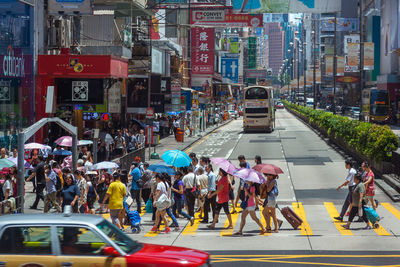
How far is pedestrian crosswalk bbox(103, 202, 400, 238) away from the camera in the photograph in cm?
1764

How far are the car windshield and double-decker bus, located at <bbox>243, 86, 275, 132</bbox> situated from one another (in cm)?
5135

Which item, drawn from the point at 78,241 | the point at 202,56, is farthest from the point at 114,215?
the point at 202,56

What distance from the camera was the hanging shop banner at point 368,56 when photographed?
69062mm

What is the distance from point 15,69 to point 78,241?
72.7 ft

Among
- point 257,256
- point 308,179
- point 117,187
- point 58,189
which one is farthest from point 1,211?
point 308,179

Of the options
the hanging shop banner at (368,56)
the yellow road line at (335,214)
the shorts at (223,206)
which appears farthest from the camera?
the hanging shop banner at (368,56)

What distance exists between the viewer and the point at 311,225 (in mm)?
18969

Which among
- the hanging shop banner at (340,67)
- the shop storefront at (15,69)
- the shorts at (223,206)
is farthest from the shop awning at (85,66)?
the hanging shop banner at (340,67)

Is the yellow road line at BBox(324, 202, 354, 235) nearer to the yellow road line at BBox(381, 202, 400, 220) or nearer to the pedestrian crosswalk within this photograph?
the pedestrian crosswalk

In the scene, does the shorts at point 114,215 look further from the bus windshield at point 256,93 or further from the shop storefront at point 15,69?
the bus windshield at point 256,93

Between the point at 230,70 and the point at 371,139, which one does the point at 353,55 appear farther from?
the point at 230,70

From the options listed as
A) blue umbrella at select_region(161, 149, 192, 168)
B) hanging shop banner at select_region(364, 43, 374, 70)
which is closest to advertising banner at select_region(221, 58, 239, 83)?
hanging shop banner at select_region(364, 43, 374, 70)

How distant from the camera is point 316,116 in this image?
63156 mm

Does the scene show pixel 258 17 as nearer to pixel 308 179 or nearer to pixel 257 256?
pixel 308 179
